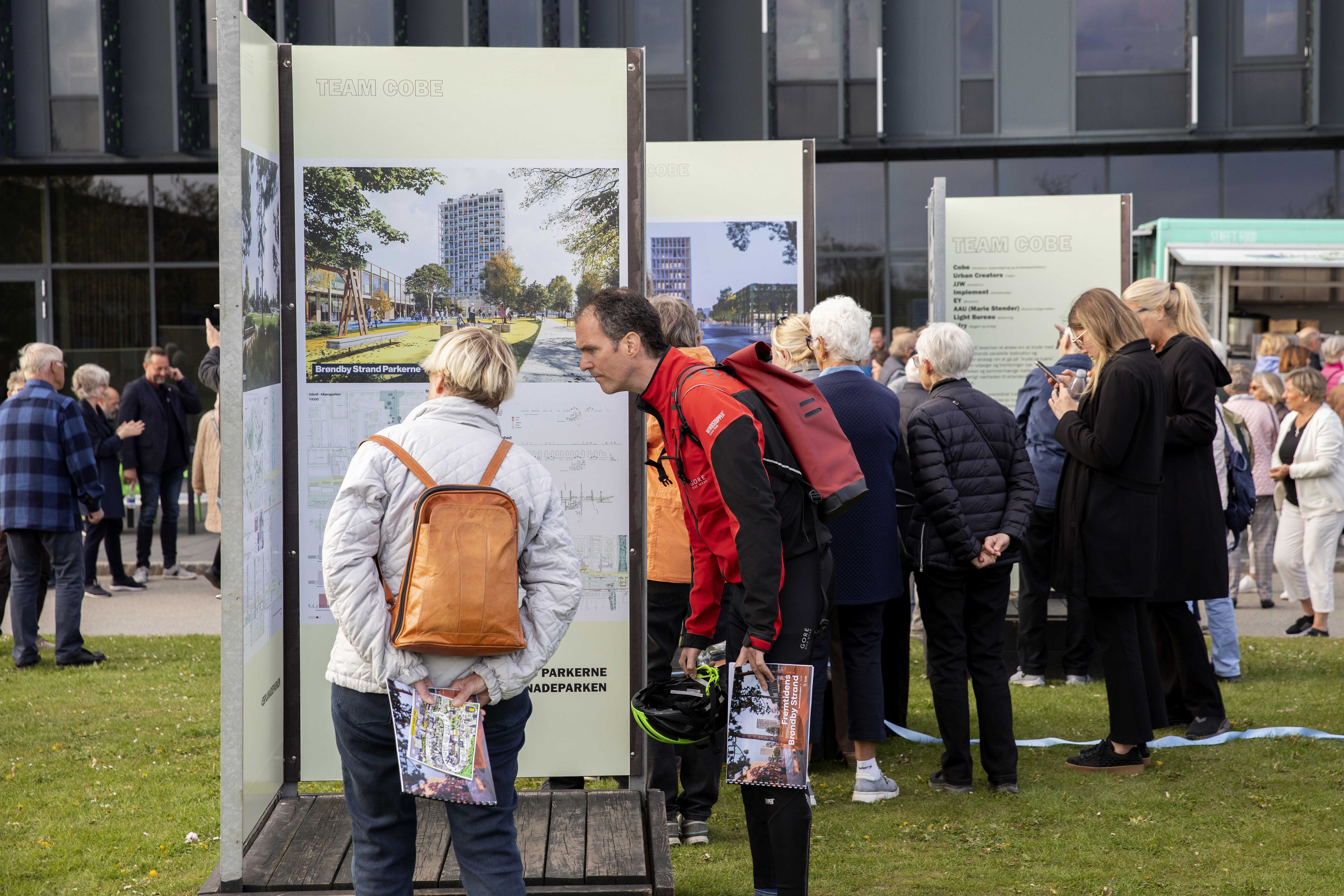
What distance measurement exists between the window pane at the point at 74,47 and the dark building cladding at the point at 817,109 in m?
0.03

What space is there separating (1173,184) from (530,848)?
1589cm

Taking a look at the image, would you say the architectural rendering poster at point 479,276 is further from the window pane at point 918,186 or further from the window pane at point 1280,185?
the window pane at point 1280,185

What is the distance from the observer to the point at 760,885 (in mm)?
3668

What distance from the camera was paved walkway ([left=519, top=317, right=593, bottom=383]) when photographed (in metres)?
4.34

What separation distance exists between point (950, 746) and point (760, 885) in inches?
74.6

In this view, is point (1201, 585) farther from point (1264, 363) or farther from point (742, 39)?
point (742, 39)

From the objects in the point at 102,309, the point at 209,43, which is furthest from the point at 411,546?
the point at 102,309

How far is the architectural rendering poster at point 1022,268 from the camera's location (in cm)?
854

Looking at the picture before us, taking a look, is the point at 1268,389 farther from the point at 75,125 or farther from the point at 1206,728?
the point at 75,125

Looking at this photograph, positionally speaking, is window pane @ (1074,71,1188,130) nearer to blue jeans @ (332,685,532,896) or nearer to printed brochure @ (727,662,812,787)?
printed brochure @ (727,662,812,787)

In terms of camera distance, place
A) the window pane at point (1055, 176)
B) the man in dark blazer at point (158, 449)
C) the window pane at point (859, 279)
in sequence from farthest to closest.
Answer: the window pane at point (859, 279) → the window pane at point (1055, 176) → the man in dark blazer at point (158, 449)

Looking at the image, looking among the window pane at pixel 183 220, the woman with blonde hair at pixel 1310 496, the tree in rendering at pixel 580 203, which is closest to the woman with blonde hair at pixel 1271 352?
the woman with blonde hair at pixel 1310 496

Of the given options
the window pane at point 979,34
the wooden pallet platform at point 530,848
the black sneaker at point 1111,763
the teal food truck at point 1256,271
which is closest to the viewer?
the wooden pallet platform at point 530,848

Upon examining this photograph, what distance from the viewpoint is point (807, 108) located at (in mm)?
16766
